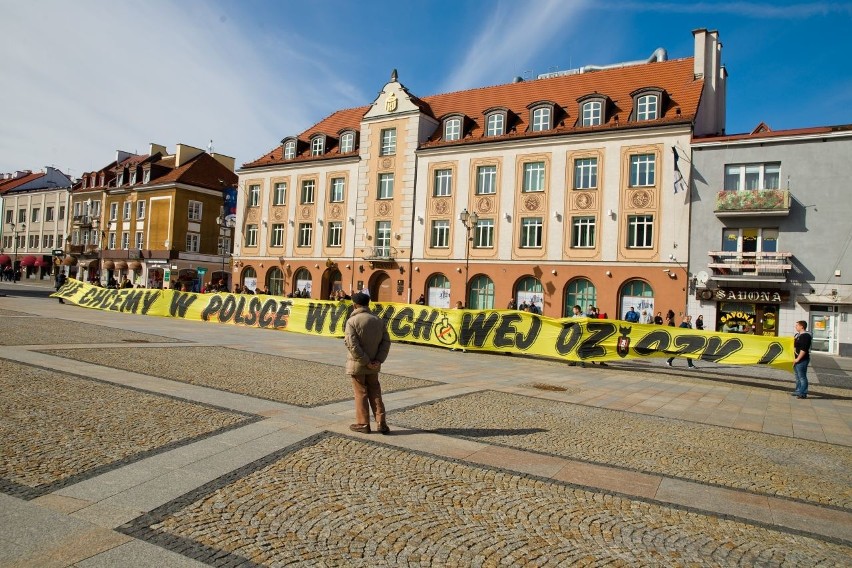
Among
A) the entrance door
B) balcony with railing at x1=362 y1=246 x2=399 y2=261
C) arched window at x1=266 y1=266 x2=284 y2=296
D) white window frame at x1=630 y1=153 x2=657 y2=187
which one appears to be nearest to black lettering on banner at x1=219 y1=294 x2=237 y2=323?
balcony with railing at x1=362 y1=246 x2=399 y2=261

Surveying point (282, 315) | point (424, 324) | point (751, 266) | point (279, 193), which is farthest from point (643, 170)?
→ point (279, 193)

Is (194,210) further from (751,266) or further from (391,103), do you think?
(751,266)

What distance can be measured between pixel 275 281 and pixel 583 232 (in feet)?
76.9

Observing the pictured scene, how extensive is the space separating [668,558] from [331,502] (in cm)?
274

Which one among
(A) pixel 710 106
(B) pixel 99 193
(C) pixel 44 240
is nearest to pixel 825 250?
(A) pixel 710 106

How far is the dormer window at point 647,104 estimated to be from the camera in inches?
1225

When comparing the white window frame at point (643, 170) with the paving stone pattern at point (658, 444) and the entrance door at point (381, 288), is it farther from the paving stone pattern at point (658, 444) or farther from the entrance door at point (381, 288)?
the paving stone pattern at point (658, 444)

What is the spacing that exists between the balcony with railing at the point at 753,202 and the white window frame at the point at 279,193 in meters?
29.5

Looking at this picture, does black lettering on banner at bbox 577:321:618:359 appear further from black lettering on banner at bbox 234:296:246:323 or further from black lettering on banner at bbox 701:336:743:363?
black lettering on banner at bbox 234:296:246:323

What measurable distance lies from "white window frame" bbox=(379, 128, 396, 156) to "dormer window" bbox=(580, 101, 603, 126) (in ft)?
41.4

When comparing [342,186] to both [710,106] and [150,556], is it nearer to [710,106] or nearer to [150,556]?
[710,106]

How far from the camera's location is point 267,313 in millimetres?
25672

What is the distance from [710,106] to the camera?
33719 mm

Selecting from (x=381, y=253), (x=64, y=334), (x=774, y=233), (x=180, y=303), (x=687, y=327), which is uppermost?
(x=774, y=233)
